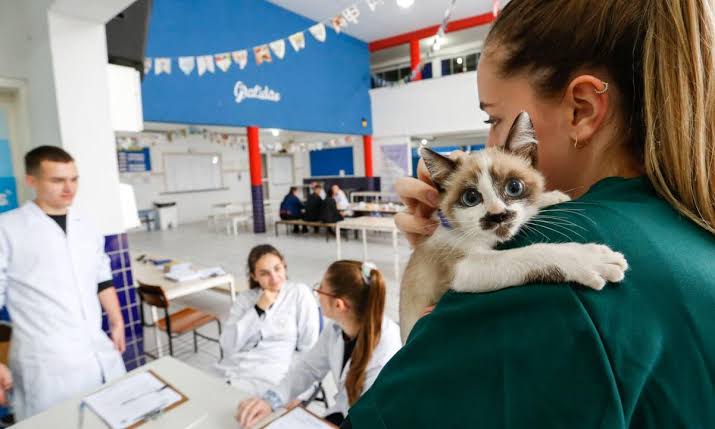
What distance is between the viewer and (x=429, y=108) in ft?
38.9

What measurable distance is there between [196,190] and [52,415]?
1337cm

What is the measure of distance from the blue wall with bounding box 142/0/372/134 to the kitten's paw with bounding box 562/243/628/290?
8.15m

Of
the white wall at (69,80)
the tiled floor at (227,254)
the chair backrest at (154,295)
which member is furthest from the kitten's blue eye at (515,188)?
the chair backrest at (154,295)

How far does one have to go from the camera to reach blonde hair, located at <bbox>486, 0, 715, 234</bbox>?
1.59ft

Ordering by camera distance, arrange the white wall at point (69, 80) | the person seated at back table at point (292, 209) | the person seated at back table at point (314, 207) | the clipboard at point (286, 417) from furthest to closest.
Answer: the person seated at back table at point (292, 209) → the person seated at back table at point (314, 207) → the white wall at point (69, 80) → the clipboard at point (286, 417)

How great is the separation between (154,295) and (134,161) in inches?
418

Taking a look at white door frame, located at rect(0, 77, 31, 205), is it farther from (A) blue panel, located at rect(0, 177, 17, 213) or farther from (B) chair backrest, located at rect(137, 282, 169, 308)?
(B) chair backrest, located at rect(137, 282, 169, 308)

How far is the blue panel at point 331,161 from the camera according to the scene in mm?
16188

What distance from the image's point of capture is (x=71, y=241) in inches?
88.4

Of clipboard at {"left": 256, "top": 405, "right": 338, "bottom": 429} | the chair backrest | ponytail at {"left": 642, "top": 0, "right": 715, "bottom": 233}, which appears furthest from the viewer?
the chair backrest

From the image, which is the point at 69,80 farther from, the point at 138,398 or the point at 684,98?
the point at 684,98

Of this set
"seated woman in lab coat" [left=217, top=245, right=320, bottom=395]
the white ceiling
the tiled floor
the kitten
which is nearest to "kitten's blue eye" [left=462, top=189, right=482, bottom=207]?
the kitten

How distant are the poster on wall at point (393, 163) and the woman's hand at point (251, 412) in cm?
1143

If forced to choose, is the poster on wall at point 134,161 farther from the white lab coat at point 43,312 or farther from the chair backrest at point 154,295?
the white lab coat at point 43,312
